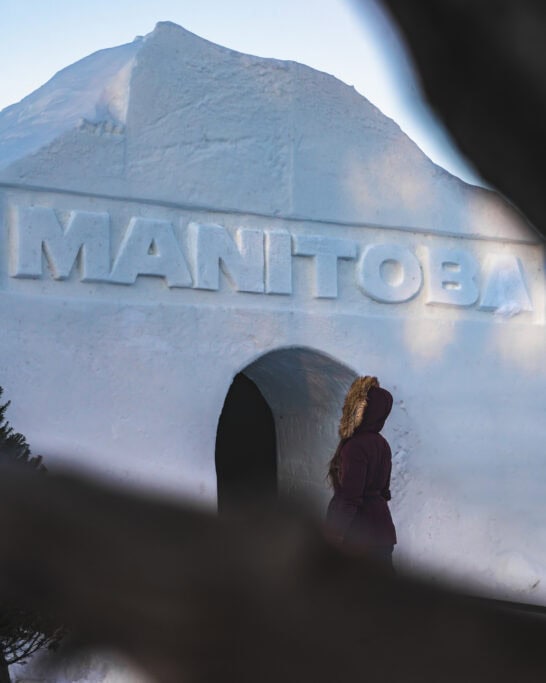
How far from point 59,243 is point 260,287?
1.20 metres

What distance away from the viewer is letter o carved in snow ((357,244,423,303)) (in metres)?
6.48

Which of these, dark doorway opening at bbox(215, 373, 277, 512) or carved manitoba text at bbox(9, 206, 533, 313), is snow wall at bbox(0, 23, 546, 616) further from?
dark doorway opening at bbox(215, 373, 277, 512)

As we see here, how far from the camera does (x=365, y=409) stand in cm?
467

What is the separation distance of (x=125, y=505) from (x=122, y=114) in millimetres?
5739

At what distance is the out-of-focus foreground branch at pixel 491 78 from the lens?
40 cm

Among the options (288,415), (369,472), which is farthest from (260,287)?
(369,472)

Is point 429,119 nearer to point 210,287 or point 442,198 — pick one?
point 210,287

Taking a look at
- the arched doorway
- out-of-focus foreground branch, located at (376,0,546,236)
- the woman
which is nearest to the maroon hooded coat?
the woman

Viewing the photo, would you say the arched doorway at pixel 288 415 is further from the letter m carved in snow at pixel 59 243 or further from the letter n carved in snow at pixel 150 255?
A: the letter m carved in snow at pixel 59 243

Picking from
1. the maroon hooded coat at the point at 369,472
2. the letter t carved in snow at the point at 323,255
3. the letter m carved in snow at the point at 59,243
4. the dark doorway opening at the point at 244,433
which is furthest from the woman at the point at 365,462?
the dark doorway opening at the point at 244,433

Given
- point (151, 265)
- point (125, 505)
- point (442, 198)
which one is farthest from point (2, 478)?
point (442, 198)

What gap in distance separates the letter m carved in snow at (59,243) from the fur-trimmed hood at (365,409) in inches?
66.9

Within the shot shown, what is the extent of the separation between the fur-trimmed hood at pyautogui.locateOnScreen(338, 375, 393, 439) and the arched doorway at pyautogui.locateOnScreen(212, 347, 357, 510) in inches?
58.6

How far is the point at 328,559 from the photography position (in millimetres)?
414
